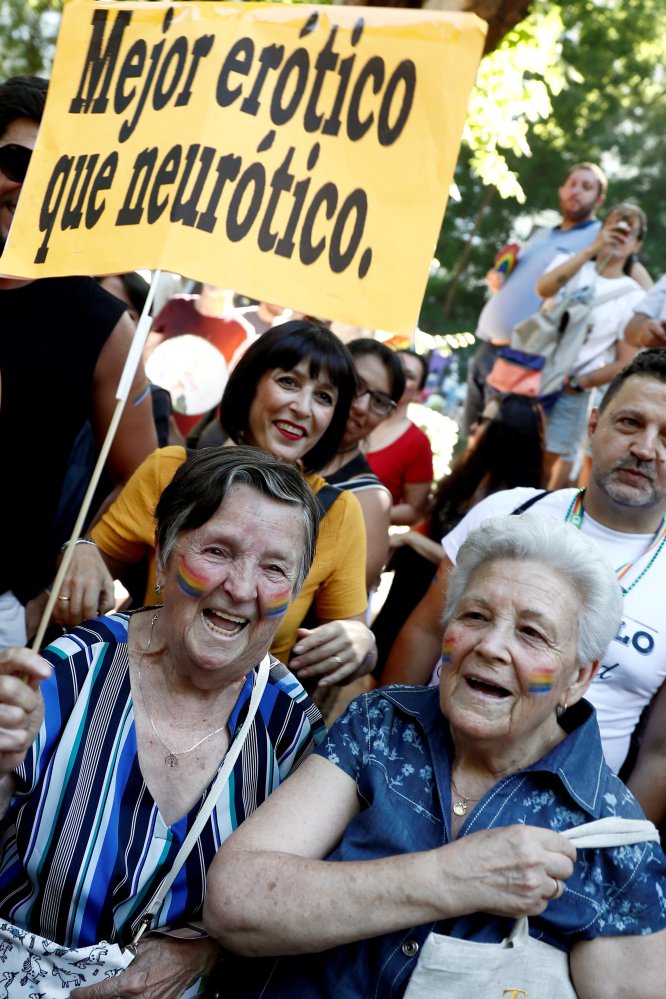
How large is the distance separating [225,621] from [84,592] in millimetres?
596

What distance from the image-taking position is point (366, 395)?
465 centimetres

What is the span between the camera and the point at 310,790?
2.33 meters

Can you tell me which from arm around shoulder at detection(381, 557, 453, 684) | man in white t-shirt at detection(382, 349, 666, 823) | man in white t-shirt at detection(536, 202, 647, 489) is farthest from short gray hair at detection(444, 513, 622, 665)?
man in white t-shirt at detection(536, 202, 647, 489)

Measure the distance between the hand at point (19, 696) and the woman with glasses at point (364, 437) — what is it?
1.62 m

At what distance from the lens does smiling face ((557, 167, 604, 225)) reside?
7.39 meters

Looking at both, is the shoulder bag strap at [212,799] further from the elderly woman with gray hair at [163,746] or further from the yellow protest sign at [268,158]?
the yellow protest sign at [268,158]

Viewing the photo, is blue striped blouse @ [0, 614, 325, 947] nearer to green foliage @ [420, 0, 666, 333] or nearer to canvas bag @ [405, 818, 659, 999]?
canvas bag @ [405, 818, 659, 999]


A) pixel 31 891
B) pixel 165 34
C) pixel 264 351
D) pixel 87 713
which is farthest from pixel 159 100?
pixel 31 891

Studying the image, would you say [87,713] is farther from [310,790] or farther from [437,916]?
[437,916]

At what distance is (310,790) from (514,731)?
1.49 feet

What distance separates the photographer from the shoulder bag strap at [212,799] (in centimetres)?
231

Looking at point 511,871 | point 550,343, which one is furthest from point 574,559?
point 550,343

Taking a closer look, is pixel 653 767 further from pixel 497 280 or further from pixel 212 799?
pixel 497 280

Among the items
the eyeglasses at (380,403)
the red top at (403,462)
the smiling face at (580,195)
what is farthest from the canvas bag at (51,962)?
the smiling face at (580,195)
